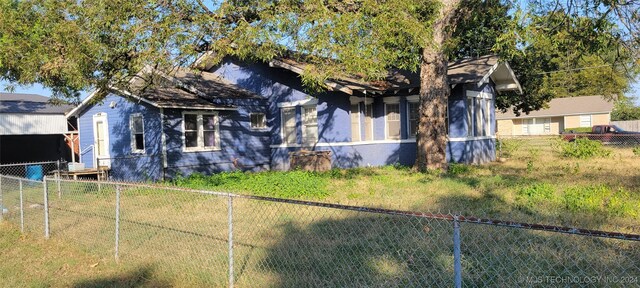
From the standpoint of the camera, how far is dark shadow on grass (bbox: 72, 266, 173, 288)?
556cm

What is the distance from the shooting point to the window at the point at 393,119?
18.0 meters

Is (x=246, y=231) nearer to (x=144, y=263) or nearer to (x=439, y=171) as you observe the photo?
(x=144, y=263)

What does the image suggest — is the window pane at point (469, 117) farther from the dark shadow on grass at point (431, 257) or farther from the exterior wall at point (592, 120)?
the exterior wall at point (592, 120)

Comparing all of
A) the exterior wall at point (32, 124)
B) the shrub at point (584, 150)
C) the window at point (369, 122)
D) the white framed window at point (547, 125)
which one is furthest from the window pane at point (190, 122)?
the white framed window at point (547, 125)

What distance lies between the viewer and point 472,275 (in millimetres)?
5125

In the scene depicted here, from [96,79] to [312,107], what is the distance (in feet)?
27.4

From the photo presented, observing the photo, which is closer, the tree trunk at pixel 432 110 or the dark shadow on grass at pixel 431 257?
the dark shadow on grass at pixel 431 257

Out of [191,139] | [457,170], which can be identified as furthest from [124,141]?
[457,170]

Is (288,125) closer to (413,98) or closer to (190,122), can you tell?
(190,122)

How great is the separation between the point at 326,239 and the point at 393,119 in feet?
38.5

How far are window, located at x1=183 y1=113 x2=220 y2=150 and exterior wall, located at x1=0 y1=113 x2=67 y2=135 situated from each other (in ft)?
31.7

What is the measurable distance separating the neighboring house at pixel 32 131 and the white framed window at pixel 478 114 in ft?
55.1

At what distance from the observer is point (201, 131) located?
17000 millimetres

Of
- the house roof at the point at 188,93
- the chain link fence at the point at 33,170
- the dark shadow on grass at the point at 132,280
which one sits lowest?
the dark shadow on grass at the point at 132,280
